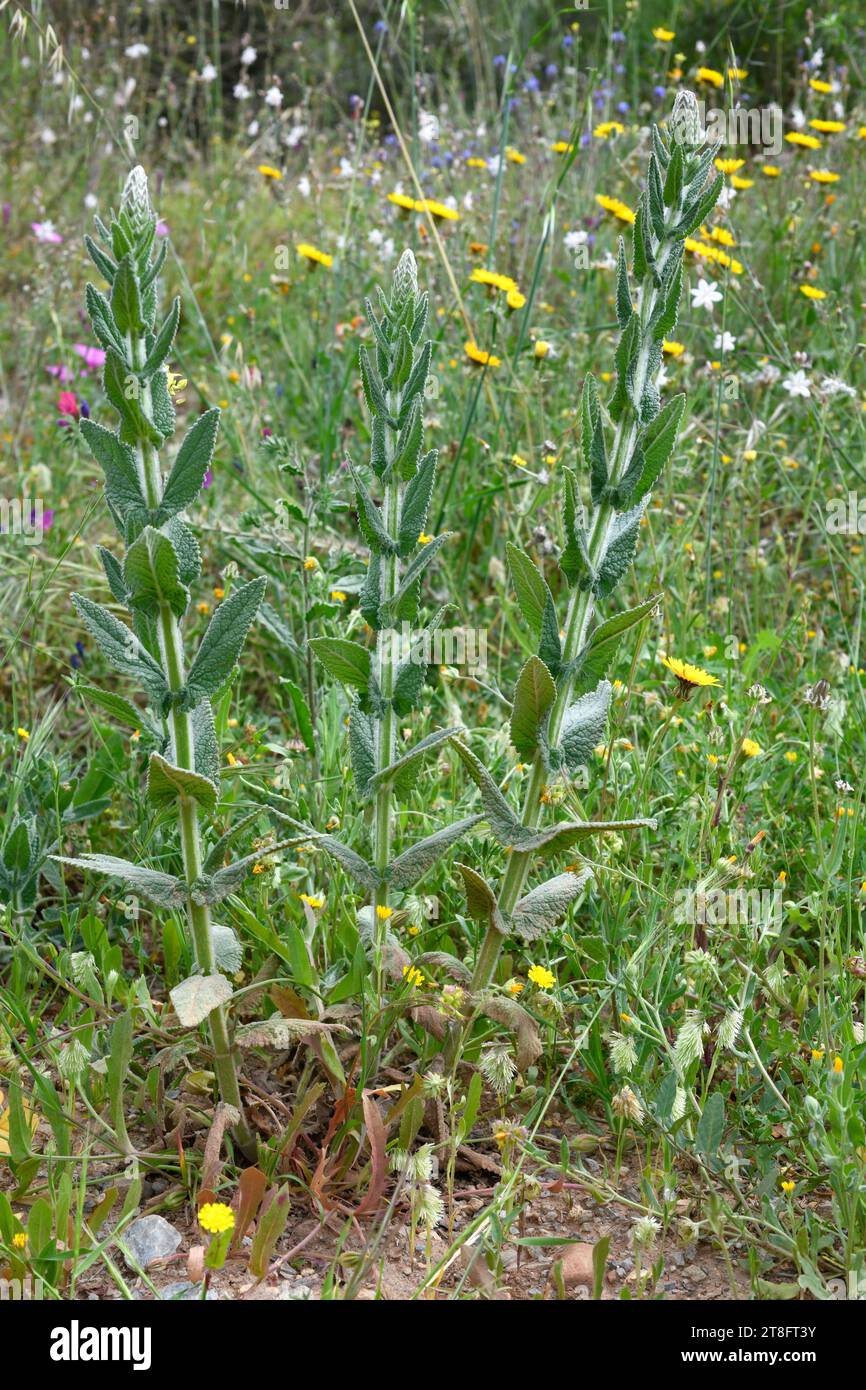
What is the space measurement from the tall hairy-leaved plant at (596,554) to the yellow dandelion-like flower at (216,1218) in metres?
0.43

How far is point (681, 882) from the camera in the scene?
2150 millimetres

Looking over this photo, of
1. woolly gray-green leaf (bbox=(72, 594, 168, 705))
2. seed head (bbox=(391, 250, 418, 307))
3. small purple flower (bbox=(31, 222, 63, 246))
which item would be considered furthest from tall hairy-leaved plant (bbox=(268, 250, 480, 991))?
small purple flower (bbox=(31, 222, 63, 246))

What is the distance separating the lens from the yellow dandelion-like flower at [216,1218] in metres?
1.54

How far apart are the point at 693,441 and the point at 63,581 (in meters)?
1.62

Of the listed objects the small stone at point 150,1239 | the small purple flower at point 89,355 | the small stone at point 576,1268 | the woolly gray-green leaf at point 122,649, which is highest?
the small purple flower at point 89,355

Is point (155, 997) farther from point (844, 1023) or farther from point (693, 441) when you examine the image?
point (693, 441)

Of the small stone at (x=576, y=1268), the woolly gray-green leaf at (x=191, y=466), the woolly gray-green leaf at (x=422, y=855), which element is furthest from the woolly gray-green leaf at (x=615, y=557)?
the small stone at (x=576, y=1268)

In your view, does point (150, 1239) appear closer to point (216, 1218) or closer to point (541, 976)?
point (216, 1218)

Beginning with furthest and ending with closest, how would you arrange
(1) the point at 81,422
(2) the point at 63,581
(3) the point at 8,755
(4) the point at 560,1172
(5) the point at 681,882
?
(2) the point at 63,581 → (3) the point at 8,755 → (5) the point at 681,882 → (4) the point at 560,1172 → (1) the point at 81,422

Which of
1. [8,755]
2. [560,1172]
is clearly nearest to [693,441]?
[8,755]

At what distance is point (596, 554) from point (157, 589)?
56cm

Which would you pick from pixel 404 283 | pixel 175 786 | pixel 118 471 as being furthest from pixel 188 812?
pixel 404 283

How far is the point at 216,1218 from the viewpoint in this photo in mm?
1555

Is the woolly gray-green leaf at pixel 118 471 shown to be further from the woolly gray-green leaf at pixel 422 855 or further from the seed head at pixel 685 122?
the seed head at pixel 685 122
